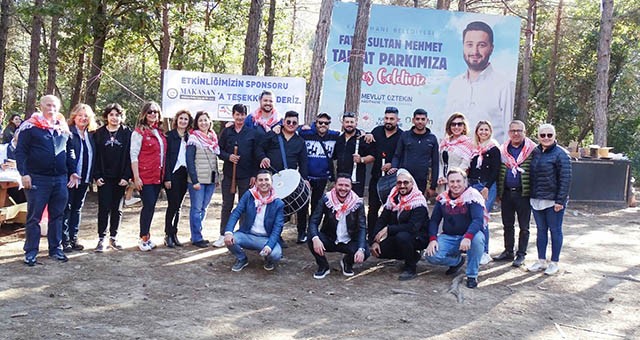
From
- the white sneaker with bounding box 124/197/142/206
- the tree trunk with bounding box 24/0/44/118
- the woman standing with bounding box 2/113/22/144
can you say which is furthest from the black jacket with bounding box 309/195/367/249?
the tree trunk with bounding box 24/0/44/118

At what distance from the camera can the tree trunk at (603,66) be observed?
15.1 meters

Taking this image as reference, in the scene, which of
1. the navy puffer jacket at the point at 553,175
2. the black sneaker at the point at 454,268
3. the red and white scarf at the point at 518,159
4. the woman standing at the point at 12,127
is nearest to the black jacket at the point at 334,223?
the black sneaker at the point at 454,268

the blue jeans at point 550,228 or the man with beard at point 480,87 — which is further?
the man with beard at point 480,87

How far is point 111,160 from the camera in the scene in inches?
269

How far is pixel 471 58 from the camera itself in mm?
13414

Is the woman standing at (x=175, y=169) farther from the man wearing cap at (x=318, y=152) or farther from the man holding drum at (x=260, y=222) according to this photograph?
the man wearing cap at (x=318, y=152)

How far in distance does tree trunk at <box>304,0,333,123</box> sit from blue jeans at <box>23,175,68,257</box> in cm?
438

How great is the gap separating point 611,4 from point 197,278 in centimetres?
1341

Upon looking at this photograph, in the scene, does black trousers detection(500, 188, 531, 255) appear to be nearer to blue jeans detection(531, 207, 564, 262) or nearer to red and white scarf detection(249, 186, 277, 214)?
blue jeans detection(531, 207, 564, 262)

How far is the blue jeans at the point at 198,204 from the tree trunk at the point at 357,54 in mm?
3113

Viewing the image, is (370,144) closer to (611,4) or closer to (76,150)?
(76,150)

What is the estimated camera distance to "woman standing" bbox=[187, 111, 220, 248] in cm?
720

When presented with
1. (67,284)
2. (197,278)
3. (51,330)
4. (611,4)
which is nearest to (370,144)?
(197,278)

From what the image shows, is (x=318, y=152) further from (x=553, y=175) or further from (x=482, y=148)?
(x=553, y=175)
